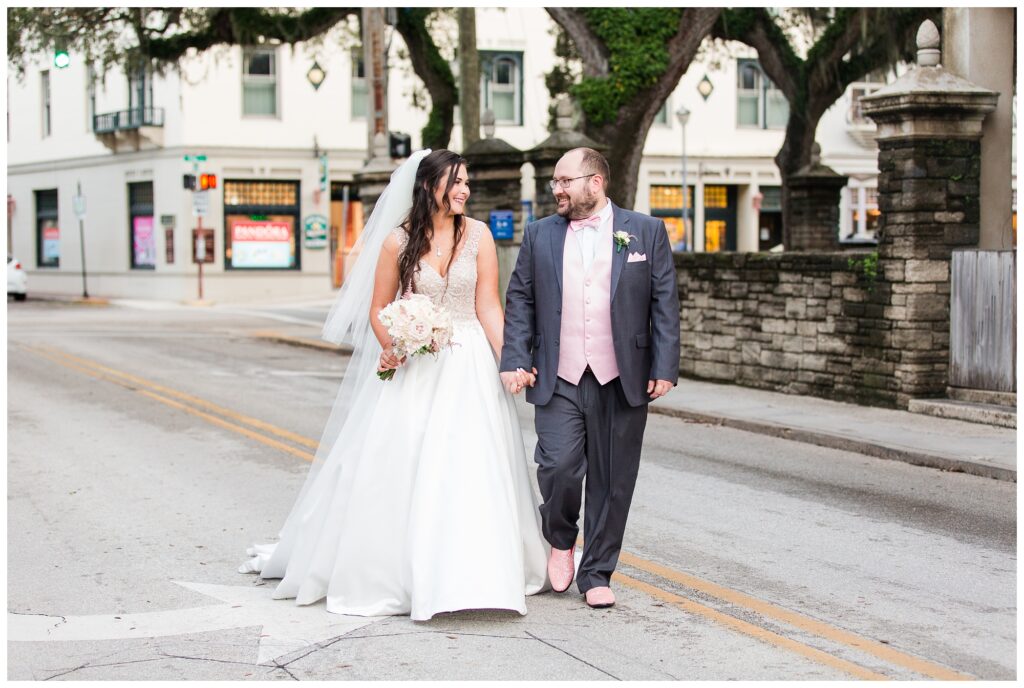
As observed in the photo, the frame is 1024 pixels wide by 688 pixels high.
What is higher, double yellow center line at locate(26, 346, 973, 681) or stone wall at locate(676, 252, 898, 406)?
stone wall at locate(676, 252, 898, 406)

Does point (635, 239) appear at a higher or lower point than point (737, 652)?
higher

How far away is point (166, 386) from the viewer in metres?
16.8

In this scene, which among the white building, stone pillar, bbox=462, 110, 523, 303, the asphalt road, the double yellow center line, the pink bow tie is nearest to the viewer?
the double yellow center line

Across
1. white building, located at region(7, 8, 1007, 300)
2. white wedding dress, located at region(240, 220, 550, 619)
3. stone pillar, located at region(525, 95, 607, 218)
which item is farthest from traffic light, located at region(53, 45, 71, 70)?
white building, located at region(7, 8, 1007, 300)

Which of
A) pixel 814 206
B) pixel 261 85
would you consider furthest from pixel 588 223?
pixel 261 85

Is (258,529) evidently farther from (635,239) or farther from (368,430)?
(635,239)

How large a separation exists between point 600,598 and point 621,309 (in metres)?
1.31

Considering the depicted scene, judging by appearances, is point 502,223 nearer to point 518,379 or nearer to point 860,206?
point 518,379

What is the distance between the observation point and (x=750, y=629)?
6164 mm

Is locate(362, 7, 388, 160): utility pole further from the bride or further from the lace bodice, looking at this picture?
the lace bodice

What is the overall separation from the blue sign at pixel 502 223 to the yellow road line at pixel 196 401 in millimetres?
6622

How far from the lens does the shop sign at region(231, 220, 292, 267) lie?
Answer: 137ft

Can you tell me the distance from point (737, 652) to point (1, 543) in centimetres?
454

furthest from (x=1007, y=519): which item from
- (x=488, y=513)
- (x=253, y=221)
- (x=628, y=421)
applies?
(x=253, y=221)
